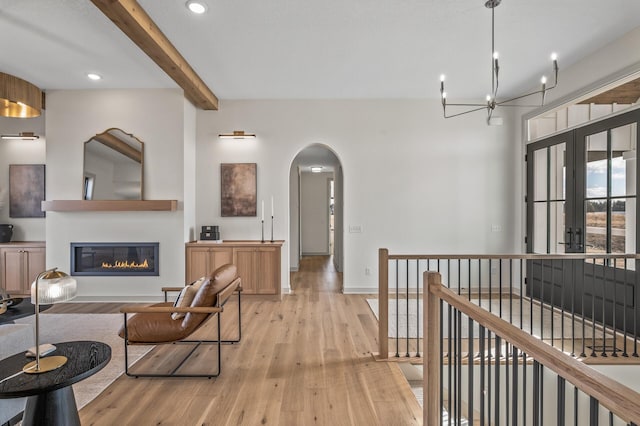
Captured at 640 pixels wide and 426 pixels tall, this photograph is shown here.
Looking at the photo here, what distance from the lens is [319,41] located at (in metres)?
3.59

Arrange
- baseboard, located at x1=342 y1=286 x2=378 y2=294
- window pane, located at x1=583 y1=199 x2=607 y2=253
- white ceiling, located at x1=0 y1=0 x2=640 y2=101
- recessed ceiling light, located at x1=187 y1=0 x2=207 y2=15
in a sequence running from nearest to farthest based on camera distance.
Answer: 1. recessed ceiling light, located at x1=187 y1=0 x2=207 y2=15
2. white ceiling, located at x1=0 y1=0 x2=640 y2=101
3. window pane, located at x1=583 y1=199 x2=607 y2=253
4. baseboard, located at x1=342 y1=286 x2=378 y2=294

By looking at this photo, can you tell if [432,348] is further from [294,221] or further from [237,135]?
[294,221]

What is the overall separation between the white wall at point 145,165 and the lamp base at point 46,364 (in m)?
3.17

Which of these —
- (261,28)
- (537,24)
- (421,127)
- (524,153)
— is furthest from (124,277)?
(524,153)

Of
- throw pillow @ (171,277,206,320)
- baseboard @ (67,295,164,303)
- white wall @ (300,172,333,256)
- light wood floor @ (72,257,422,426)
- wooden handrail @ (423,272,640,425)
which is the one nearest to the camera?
wooden handrail @ (423,272,640,425)

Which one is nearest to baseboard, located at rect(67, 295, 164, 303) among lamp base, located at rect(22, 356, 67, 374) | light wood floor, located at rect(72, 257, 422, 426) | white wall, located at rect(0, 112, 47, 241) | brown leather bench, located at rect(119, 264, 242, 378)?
white wall, located at rect(0, 112, 47, 241)

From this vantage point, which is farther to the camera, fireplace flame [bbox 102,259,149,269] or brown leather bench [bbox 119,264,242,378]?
fireplace flame [bbox 102,259,149,269]

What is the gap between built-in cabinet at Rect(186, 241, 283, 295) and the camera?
4.91 meters

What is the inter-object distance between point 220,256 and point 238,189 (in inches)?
45.0

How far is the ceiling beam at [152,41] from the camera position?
2.79 meters

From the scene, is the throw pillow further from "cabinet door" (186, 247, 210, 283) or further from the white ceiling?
the white ceiling

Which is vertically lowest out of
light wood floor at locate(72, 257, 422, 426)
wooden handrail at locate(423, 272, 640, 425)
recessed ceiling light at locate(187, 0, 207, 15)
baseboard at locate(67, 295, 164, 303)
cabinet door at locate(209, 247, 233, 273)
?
light wood floor at locate(72, 257, 422, 426)

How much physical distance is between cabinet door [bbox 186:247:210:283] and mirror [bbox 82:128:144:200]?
1113 mm

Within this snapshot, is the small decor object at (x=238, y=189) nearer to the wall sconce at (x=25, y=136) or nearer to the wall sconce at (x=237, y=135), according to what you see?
the wall sconce at (x=237, y=135)
